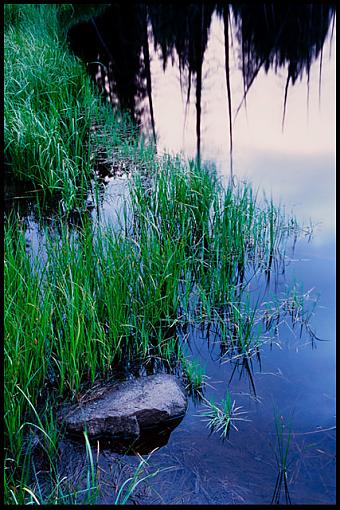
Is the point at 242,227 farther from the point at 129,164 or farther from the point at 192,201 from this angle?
the point at 129,164

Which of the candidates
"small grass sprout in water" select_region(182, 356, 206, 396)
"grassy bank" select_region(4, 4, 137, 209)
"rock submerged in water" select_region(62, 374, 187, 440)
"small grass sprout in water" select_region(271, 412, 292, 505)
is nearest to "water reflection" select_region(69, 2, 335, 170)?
"grassy bank" select_region(4, 4, 137, 209)

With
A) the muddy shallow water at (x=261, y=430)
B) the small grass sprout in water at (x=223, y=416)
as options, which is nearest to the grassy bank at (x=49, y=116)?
the muddy shallow water at (x=261, y=430)

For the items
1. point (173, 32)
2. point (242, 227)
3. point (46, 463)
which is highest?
point (173, 32)

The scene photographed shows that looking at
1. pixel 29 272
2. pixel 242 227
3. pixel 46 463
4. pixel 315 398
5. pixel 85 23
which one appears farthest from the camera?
pixel 85 23

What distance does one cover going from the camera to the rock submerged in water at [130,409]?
208 centimetres

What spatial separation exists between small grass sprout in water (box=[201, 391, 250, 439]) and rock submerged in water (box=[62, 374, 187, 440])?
0.12 m

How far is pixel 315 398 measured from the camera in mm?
2379

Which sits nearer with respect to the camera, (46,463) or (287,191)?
(46,463)

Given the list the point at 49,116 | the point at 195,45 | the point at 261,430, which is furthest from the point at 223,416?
the point at 195,45

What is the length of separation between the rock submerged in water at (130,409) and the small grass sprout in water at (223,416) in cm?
12

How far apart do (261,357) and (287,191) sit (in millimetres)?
2392

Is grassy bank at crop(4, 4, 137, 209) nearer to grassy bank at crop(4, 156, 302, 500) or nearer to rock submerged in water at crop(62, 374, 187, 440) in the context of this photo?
grassy bank at crop(4, 156, 302, 500)

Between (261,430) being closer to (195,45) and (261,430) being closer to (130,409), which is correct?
(130,409)

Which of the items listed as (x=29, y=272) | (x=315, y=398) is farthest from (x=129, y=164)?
(x=315, y=398)
